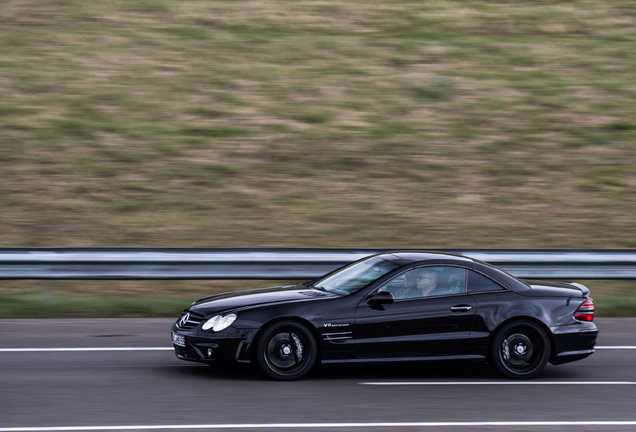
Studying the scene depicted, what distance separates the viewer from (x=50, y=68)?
65.3ft

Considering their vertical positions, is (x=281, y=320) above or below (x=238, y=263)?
below

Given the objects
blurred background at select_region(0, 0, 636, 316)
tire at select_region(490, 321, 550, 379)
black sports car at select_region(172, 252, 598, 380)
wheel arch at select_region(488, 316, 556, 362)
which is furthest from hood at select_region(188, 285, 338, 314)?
blurred background at select_region(0, 0, 636, 316)

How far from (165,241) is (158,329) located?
13.3 ft

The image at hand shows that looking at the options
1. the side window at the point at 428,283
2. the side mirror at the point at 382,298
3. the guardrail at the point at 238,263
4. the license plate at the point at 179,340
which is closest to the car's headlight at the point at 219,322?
the license plate at the point at 179,340

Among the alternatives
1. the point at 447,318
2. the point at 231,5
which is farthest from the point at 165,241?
the point at 231,5

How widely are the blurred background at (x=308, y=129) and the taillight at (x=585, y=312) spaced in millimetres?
3999

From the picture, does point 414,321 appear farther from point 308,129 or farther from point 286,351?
point 308,129

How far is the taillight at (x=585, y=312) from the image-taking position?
866 centimetres

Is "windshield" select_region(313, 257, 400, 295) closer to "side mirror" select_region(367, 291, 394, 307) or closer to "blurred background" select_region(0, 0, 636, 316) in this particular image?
"side mirror" select_region(367, 291, 394, 307)

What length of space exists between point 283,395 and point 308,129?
1120 cm

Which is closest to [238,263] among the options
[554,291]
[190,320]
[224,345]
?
[190,320]

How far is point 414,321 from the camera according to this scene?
27.3ft

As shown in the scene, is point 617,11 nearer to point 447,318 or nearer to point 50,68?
point 50,68

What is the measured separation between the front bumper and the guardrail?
154 inches
